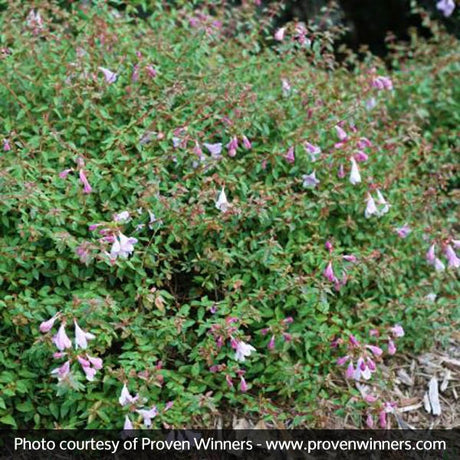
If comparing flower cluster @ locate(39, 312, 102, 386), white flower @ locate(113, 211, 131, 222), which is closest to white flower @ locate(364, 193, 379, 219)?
white flower @ locate(113, 211, 131, 222)

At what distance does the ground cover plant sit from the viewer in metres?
2.95

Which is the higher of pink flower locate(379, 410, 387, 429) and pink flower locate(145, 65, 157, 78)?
pink flower locate(145, 65, 157, 78)

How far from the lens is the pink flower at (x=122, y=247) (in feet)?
9.20

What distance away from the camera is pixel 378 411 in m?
3.21

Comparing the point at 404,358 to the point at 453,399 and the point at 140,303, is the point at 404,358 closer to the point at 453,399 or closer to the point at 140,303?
the point at 453,399

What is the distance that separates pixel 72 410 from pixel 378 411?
54.5 inches

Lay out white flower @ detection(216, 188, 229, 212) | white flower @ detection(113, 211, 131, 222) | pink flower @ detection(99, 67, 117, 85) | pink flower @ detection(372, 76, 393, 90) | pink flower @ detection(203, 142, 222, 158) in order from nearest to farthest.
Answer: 1. white flower @ detection(113, 211, 131, 222)
2. white flower @ detection(216, 188, 229, 212)
3. pink flower @ detection(203, 142, 222, 158)
4. pink flower @ detection(99, 67, 117, 85)
5. pink flower @ detection(372, 76, 393, 90)

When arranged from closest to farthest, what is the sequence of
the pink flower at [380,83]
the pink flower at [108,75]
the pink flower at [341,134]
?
the pink flower at [108,75], the pink flower at [341,134], the pink flower at [380,83]

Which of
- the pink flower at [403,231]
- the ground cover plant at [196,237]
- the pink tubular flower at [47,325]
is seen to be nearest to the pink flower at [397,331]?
the ground cover plant at [196,237]

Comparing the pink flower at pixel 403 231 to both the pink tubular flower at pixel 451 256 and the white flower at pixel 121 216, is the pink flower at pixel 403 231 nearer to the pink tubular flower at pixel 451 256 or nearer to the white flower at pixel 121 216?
the pink tubular flower at pixel 451 256

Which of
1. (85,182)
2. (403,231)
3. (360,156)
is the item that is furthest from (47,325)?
(403,231)

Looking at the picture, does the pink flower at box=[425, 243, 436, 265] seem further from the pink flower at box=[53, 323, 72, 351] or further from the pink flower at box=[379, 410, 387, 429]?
the pink flower at box=[53, 323, 72, 351]

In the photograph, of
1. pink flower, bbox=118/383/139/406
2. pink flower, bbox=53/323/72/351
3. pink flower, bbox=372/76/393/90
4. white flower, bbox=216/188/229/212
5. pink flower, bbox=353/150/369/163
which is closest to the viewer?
pink flower, bbox=53/323/72/351

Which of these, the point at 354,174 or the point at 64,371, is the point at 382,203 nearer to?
the point at 354,174
